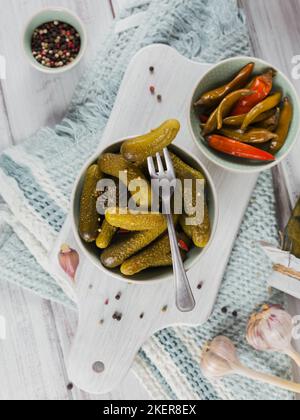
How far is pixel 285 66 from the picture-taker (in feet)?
4.42

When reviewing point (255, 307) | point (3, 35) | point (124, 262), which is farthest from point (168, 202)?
point (3, 35)

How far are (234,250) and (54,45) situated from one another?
613 millimetres

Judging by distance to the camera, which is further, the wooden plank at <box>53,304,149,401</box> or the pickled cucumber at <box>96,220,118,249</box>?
the wooden plank at <box>53,304,149,401</box>

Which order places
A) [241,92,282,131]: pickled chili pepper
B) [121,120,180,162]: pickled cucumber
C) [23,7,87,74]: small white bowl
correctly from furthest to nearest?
[23,7,87,74]: small white bowl → [241,92,282,131]: pickled chili pepper → [121,120,180,162]: pickled cucumber

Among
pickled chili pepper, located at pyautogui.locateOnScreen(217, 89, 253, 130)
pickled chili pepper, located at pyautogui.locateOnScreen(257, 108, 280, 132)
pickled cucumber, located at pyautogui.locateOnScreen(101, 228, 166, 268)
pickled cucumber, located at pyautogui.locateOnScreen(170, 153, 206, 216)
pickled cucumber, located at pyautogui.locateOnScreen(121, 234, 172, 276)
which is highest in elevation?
pickled chili pepper, located at pyautogui.locateOnScreen(217, 89, 253, 130)

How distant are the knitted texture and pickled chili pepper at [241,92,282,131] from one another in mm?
172

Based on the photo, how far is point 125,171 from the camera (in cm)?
102

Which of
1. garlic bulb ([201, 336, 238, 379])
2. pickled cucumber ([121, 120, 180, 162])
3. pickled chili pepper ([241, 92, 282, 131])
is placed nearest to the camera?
pickled cucumber ([121, 120, 180, 162])

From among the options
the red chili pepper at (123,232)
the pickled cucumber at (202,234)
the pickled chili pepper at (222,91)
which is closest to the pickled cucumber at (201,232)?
the pickled cucumber at (202,234)

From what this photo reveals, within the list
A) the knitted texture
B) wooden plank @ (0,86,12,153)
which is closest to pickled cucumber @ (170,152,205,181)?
the knitted texture

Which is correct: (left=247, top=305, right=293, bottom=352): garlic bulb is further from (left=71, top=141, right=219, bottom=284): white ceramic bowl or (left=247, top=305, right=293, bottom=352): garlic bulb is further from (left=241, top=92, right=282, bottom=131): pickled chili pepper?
(left=241, top=92, right=282, bottom=131): pickled chili pepper

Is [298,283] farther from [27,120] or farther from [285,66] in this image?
[27,120]

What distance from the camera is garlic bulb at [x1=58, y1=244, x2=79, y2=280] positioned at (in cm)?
116

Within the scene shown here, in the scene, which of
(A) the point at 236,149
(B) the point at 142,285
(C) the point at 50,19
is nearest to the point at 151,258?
(B) the point at 142,285
